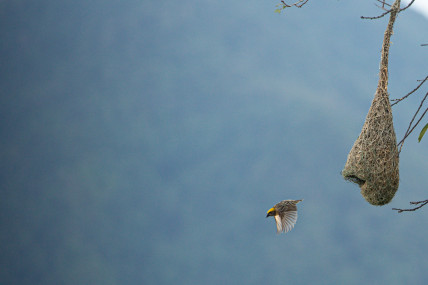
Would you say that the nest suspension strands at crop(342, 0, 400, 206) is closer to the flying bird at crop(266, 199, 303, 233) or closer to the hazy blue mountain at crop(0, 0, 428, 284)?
the flying bird at crop(266, 199, 303, 233)

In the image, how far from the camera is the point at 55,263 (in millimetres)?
4949

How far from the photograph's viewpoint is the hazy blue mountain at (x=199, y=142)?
4809 millimetres

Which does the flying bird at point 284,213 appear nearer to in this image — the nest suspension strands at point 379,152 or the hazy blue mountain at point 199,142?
the nest suspension strands at point 379,152

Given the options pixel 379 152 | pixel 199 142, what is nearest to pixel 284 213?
pixel 379 152

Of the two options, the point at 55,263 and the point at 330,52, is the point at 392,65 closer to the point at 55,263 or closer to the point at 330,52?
the point at 330,52

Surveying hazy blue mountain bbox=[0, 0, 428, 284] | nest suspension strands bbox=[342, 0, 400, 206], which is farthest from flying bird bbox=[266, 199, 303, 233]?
hazy blue mountain bbox=[0, 0, 428, 284]

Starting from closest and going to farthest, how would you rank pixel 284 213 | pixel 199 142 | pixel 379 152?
pixel 379 152
pixel 284 213
pixel 199 142

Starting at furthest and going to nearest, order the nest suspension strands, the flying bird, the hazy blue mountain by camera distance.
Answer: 1. the hazy blue mountain
2. the flying bird
3. the nest suspension strands

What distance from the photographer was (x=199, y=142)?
5.26 m

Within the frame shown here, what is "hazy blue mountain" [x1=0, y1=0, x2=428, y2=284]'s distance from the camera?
4.81 m

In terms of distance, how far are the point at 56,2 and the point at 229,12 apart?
1.90m

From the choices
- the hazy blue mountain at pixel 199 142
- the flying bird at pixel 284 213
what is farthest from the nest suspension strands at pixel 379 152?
the hazy blue mountain at pixel 199 142

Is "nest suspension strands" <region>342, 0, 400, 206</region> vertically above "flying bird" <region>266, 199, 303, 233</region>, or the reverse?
"flying bird" <region>266, 199, 303, 233</region>

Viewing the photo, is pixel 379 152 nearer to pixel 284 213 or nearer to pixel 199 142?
pixel 284 213
